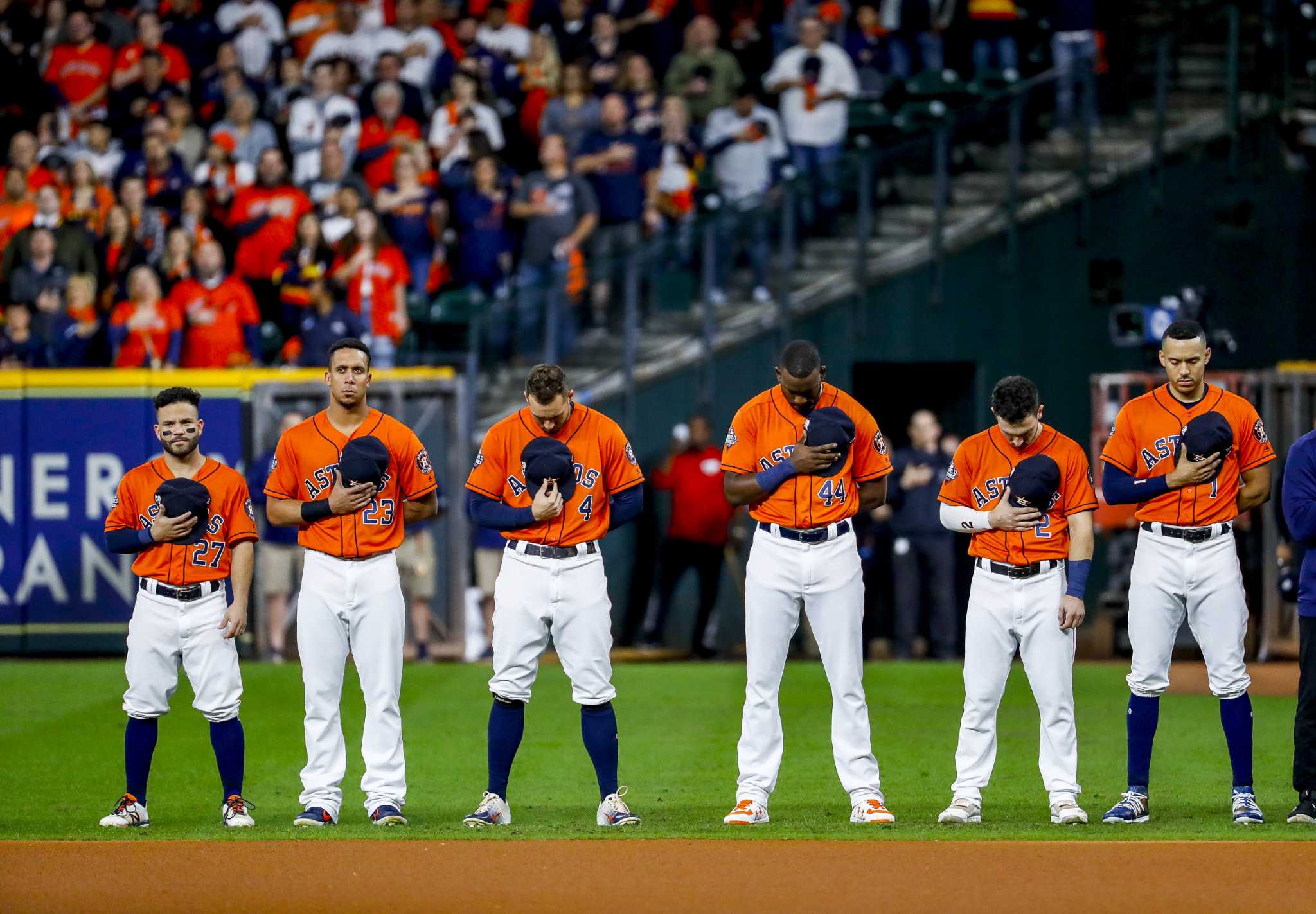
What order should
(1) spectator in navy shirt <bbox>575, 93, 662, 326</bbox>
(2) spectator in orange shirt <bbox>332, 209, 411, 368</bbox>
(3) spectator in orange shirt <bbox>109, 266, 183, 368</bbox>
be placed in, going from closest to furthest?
(2) spectator in orange shirt <bbox>332, 209, 411, 368</bbox>, (3) spectator in orange shirt <bbox>109, 266, 183, 368</bbox>, (1) spectator in navy shirt <bbox>575, 93, 662, 326</bbox>

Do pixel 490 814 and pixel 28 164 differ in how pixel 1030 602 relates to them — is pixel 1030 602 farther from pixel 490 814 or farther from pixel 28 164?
pixel 28 164

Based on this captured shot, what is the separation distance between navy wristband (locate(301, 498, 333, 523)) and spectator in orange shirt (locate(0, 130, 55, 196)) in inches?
445

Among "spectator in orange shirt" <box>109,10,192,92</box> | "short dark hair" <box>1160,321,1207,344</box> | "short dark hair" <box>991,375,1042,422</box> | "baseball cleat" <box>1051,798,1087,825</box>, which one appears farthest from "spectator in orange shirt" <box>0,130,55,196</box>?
"baseball cleat" <box>1051,798,1087,825</box>

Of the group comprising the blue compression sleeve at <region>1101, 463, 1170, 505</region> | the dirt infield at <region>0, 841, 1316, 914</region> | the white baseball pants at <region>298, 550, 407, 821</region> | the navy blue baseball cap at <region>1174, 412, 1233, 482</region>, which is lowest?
the dirt infield at <region>0, 841, 1316, 914</region>

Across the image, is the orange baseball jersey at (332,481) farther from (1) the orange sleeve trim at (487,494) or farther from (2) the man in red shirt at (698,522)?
(2) the man in red shirt at (698,522)

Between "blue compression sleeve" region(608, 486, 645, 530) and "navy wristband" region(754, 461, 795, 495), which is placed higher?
"navy wristband" region(754, 461, 795, 495)

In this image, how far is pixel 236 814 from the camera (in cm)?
800

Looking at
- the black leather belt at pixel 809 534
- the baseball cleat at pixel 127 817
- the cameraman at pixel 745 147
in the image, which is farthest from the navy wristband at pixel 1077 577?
the cameraman at pixel 745 147

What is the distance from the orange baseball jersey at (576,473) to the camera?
7906 mm

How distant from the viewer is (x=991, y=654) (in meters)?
7.91

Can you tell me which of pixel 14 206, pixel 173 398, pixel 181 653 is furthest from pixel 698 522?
pixel 173 398

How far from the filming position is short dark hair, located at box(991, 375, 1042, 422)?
7.84 m

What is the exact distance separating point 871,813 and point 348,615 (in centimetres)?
235

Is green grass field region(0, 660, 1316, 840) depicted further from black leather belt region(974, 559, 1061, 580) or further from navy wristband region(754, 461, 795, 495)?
navy wristband region(754, 461, 795, 495)
